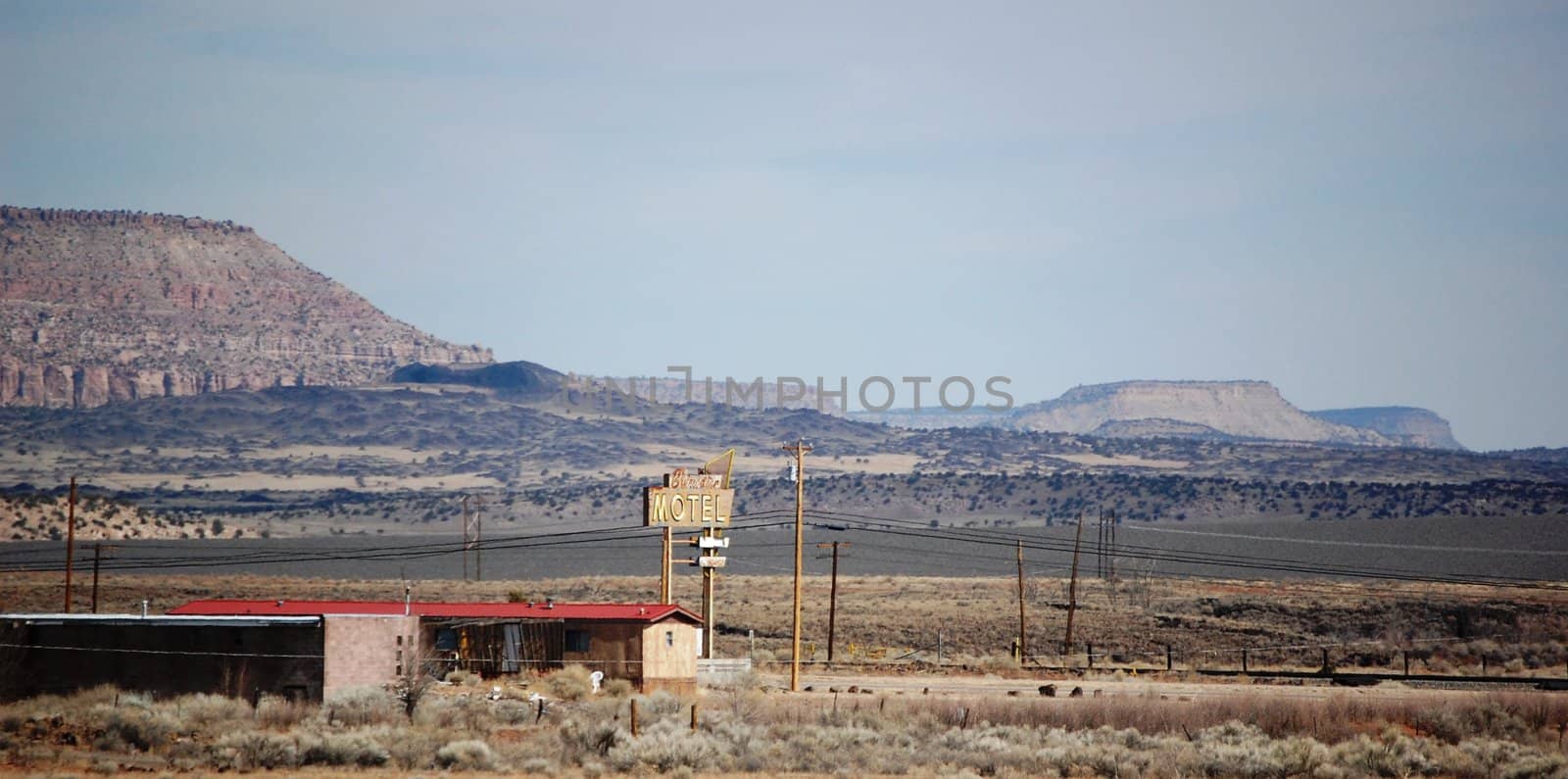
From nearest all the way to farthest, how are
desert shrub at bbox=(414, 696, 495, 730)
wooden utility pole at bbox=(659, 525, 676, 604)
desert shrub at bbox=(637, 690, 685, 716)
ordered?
desert shrub at bbox=(414, 696, 495, 730) → desert shrub at bbox=(637, 690, 685, 716) → wooden utility pole at bbox=(659, 525, 676, 604)

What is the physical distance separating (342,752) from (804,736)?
10.1 meters

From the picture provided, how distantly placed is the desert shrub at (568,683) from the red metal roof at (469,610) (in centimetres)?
210

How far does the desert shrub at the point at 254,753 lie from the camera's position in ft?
115

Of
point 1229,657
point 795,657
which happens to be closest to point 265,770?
point 795,657

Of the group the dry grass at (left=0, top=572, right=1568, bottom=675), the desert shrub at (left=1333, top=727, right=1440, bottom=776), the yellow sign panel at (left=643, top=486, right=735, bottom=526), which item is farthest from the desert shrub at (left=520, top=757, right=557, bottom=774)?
the dry grass at (left=0, top=572, right=1568, bottom=675)

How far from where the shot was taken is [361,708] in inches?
1617

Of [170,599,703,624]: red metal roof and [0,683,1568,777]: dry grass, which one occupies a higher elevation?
[170,599,703,624]: red metal roof

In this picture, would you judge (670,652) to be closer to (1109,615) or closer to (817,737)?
(817,737)

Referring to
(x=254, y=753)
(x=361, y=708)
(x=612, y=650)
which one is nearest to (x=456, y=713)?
(x=361, y=708)

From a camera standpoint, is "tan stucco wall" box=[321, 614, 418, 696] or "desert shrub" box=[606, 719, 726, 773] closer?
"desert shrub" box=[606, 719, 726, 773]

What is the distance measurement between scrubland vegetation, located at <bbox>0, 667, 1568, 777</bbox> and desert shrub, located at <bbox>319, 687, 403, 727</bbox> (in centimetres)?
8

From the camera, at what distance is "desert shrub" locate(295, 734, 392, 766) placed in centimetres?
3559

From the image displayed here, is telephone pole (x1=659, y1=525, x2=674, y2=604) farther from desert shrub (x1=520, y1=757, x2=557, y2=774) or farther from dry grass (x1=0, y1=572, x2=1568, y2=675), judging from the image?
desert shrub (x1=520, y1=757, x2=557, y2=774)

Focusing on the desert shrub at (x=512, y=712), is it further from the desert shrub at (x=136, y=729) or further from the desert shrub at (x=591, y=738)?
the desert shrub at (x=136, y=729)
